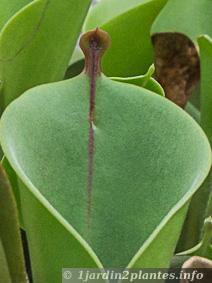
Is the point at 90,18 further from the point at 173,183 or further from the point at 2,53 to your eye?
the point at 173,183

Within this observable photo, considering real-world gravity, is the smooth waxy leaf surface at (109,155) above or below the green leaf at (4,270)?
above

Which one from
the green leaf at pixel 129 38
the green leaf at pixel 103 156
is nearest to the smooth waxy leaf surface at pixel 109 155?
the green leaf at pixel 103 156

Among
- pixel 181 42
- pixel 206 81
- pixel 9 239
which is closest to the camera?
pixel 9 239

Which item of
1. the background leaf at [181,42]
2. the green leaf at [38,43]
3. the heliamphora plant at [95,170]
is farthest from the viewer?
the background leaf at [181,42]

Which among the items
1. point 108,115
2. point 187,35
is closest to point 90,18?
point 187,35

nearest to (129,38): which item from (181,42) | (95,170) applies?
(181,42)

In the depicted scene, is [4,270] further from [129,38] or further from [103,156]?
[129,38]

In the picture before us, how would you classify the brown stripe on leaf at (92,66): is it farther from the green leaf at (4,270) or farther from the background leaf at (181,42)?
the background leaf at (181,42)

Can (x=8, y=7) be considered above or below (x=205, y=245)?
above
